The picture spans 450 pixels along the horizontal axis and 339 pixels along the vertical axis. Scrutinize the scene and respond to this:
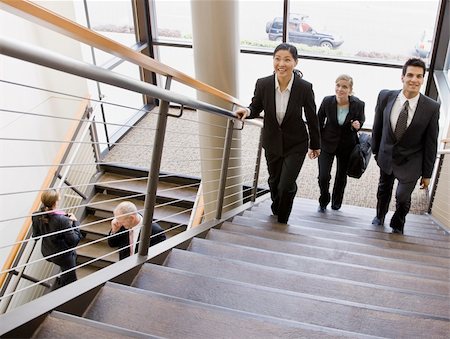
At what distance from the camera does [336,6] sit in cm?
559

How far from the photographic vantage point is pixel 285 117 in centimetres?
297

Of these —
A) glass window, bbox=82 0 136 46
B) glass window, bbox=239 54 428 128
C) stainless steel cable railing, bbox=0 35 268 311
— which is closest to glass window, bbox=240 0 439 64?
glass window, bbox=239 54 428 128

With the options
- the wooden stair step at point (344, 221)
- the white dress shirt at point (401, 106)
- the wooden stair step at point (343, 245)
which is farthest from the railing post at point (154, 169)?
the white dress shirt at point (401, 106)

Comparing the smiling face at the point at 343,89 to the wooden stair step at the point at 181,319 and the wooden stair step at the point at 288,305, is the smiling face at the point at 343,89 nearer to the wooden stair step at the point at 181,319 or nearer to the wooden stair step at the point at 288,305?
the wooden stair step at the point at 288,305

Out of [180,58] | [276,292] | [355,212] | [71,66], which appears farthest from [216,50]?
[180,58]

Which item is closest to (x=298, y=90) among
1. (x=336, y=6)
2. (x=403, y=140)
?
(x=403, y=140)

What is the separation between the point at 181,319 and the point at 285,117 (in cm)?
181

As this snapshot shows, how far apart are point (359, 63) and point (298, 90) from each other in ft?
10.9

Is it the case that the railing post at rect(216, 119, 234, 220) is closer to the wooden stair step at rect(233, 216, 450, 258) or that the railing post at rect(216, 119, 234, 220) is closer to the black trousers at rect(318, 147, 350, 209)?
the wooden stair step at rect(233, 216, 450, 258)

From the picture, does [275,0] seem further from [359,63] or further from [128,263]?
[128,263]

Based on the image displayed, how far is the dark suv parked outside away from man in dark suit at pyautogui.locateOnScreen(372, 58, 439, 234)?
298cm

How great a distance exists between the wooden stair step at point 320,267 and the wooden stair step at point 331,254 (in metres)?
0.22

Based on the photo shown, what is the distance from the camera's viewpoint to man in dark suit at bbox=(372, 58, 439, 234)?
2834mm

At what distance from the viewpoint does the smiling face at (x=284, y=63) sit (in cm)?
276
